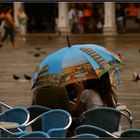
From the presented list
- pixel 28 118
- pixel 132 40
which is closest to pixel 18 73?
pixel 28 118

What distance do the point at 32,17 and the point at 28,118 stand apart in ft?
117

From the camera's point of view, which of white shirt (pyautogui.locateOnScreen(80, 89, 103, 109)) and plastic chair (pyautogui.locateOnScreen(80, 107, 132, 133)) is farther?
white shirt (pyautogui.locateOnScreen(80, 89, 103, 109))

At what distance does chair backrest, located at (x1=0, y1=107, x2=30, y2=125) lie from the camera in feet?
27.2

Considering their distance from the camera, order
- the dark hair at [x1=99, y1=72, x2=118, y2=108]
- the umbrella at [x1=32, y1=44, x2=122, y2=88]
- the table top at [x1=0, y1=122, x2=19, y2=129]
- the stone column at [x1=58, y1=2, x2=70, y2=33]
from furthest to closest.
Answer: the stone column at [x1=58, y1=2, x2=70, y2=33]
the umbrella at [x1=32, y1=44, x2=122, y2=88]
the dark hair at [x1=99, y1=72, x2=118, y2=108]
the table top at [x1=0, y1=122, x2=19, y2=129]

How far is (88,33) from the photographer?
4047cm

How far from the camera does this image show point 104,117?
25.7ft

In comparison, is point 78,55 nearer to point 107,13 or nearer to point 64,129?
point 64,129

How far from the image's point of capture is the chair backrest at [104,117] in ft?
25.5

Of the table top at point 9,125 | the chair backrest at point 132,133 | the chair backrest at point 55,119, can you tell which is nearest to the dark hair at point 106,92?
the chair backrest at point 55,119

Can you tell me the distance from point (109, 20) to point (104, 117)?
104 feet

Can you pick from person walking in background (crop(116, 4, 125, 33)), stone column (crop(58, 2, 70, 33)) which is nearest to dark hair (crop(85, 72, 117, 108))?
person walking in background (crop(116, 4, 125, 33))

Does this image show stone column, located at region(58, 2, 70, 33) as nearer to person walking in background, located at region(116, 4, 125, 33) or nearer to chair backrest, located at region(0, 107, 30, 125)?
person walking in background, located at region(116, 4, 125, 33)

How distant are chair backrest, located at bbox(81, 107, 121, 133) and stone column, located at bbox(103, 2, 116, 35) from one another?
31331mm

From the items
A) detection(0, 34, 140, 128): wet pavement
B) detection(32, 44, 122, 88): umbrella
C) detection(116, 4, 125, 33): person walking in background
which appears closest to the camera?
detection(32, 44, 122, 88): umbrella
